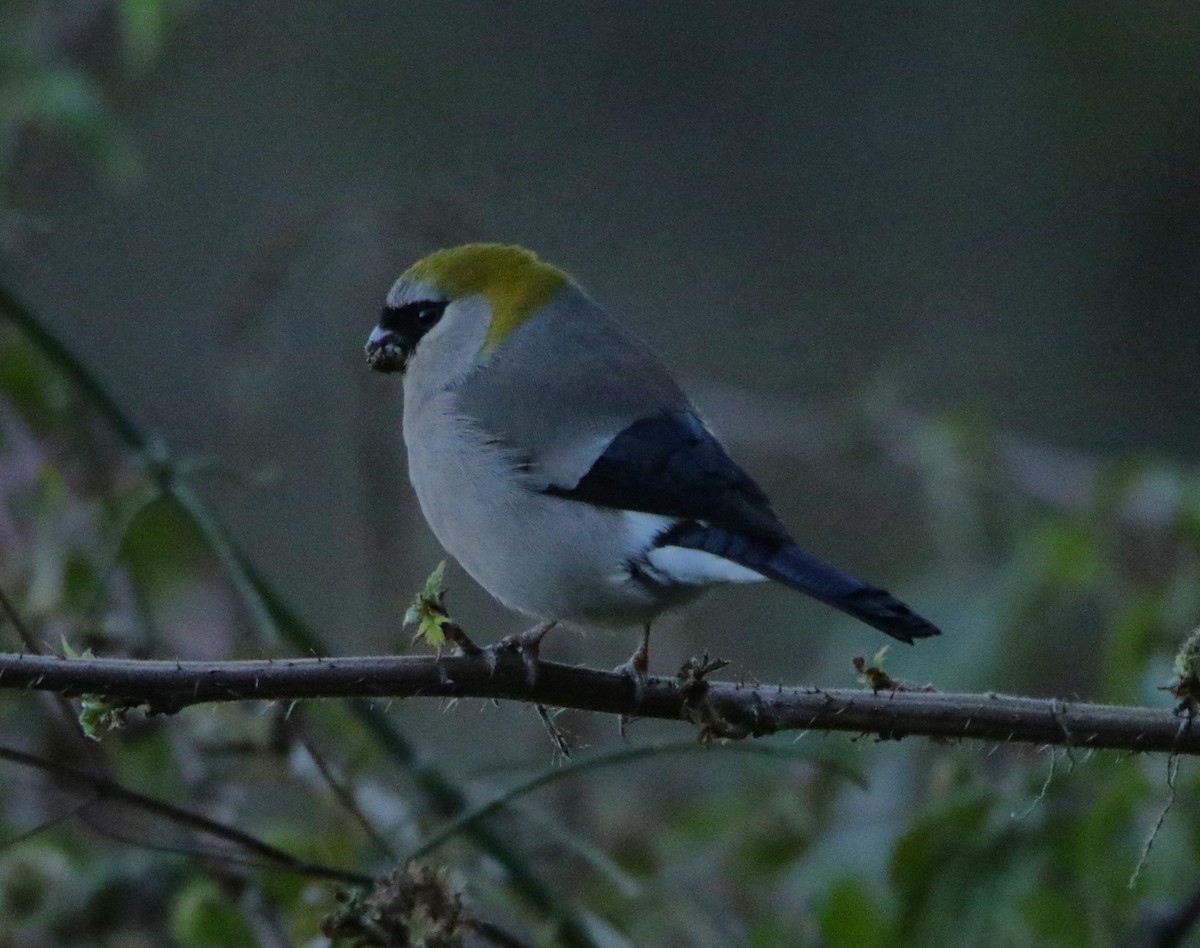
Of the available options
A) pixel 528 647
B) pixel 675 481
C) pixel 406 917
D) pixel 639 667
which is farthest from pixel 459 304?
pixel 406 917

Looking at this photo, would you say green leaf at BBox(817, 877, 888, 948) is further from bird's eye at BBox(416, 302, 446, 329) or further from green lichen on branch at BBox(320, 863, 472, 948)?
bird's eye at BBox(416, 302, 446, 329)

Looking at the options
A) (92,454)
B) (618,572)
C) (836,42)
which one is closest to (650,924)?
(618,572)

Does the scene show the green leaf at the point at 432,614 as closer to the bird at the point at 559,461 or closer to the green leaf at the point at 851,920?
the bird at the point at 559,461

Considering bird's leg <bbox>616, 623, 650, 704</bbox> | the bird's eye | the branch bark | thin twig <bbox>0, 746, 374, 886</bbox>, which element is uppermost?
the bird's eye

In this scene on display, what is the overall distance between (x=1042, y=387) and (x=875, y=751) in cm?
499

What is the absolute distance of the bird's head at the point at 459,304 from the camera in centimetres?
296

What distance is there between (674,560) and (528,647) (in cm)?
38

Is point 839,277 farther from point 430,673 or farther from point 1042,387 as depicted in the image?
point 430,673

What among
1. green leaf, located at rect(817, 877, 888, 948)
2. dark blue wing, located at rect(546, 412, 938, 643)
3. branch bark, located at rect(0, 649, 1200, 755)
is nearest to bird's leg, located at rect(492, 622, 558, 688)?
branch bark, located at rect(0, 649, 1200, 755)

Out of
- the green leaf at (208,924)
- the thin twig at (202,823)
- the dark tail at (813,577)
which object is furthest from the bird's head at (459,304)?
the thin twig at (202,823)

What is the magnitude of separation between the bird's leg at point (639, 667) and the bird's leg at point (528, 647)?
115mm

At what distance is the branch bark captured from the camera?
61.5 inches

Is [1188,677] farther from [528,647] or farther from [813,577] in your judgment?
[528,647]

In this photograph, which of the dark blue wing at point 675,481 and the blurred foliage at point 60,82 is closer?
the dark blue wing at point 675,481
